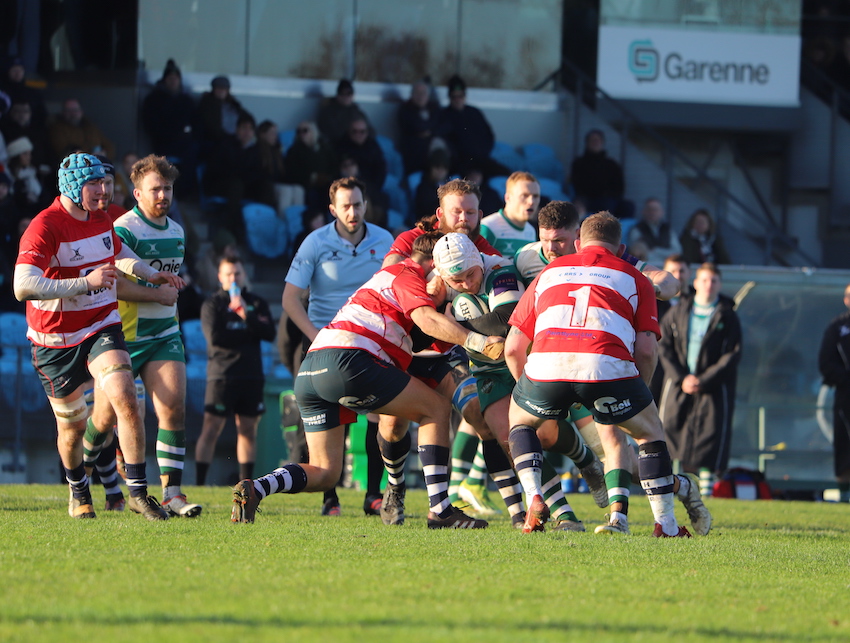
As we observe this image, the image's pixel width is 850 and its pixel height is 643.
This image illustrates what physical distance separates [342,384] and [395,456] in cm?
100

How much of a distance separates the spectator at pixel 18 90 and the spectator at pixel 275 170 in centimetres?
280

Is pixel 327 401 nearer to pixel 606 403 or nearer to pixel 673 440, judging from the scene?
pixel 606 403

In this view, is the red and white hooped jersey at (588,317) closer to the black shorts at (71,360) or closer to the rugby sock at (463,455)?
the black shorts at (71,360)

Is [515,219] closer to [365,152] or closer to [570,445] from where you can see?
[570,445]

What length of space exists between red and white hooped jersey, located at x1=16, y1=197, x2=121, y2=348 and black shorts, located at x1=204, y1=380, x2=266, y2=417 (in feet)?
13.3

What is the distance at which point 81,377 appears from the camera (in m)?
7.61

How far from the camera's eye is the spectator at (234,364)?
1170cm

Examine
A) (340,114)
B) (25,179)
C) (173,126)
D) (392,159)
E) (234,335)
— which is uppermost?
(340,114)

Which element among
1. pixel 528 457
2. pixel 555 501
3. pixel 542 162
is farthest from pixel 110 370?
pixel 542 162

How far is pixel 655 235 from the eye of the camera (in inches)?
703

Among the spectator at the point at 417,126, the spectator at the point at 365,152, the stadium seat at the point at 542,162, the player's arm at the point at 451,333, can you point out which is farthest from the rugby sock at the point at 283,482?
the stadium seat at the point at 542,162

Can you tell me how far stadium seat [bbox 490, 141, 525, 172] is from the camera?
63.0 feet

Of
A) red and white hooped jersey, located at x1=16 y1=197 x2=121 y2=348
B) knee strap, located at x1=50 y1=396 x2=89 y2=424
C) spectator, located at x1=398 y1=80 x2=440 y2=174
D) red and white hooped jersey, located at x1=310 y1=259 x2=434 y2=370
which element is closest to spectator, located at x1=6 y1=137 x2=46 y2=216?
spectator, located at x1=398 y1=80 x2=440 y2=174

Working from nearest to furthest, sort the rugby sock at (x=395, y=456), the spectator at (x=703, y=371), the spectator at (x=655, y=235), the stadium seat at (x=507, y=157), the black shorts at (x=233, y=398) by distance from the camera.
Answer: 1. the rugby sock at (x=395, y=456)
2. the black shorts at (x=233, y=398)
3. the spectator at (x=703, y=371)
4. the spectator at (x=655, y=235)
5. the stadium seat at (x=507, y=157)
